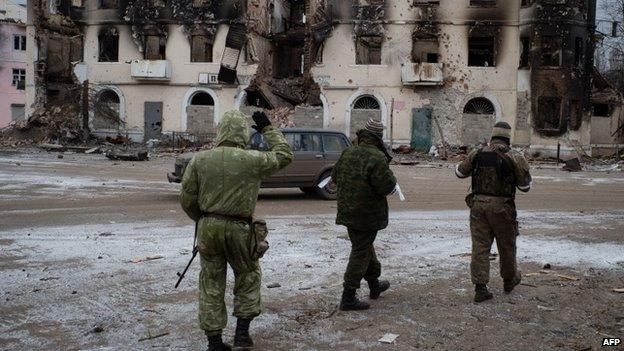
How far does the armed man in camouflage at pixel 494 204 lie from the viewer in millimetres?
6082

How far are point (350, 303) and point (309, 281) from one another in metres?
1.18

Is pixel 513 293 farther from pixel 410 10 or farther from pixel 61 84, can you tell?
pixel 61 84

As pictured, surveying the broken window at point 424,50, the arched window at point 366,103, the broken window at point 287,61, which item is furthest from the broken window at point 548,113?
the broken window at point 287,61

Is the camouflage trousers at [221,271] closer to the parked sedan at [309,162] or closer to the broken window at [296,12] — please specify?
the parked sedan at [309,162]

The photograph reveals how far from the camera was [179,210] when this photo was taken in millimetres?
12469

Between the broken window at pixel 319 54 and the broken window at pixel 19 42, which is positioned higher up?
the broken window at pixel 19 42

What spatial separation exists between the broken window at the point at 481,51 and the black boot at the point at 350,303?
3184cm

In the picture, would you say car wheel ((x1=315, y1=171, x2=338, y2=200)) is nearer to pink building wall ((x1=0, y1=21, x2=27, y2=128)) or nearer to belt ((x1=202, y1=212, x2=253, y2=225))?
belt ((x1=202, y1=212, x2=253, y2=225))

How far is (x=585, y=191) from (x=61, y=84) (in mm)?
34394

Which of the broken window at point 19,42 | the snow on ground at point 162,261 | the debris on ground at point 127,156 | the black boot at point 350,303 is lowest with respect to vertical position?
the snow on ground at point 162,261

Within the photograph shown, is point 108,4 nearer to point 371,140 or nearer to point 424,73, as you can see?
point 424,73

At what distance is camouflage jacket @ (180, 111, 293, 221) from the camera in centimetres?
457

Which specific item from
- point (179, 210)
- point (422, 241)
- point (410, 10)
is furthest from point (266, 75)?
point (422, 241)

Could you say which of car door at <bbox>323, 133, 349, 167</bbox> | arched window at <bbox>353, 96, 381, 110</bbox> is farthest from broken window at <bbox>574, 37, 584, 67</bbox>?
car door at <bbox>323, 133, 349, 167</bbox>
